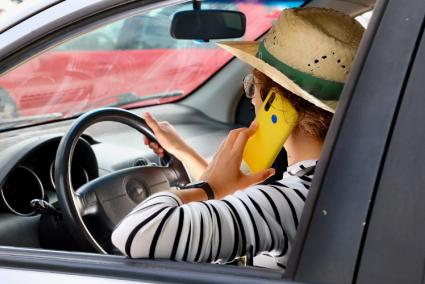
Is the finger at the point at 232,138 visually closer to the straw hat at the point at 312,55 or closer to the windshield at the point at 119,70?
the straw hat at the point at 312,55

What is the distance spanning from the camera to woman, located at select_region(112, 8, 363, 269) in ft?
5.24

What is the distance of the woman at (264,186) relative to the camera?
160 centimetres

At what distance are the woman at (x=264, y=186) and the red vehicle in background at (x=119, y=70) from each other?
1.65 meters

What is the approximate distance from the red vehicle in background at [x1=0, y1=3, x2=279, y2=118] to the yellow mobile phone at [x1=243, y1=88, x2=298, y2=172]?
1710mm

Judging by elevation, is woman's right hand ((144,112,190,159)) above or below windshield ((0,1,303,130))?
above

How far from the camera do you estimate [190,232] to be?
62.7 inches

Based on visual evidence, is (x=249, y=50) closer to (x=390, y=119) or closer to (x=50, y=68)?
(x=390, y=119)

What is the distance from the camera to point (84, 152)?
295cm

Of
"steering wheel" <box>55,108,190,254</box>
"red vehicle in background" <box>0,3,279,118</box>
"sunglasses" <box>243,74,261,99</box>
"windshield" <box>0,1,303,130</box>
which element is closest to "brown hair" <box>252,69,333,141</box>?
"sunglasses" <box>243,74,261,99</box>

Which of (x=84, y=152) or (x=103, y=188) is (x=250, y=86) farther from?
(x=84, y=152)

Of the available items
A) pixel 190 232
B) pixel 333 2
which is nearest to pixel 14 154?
pixel 190 232

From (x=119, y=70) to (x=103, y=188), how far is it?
11.3 ft

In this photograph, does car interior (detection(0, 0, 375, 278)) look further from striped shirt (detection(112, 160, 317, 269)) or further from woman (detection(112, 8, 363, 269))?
striped shirt (detection(112, 160, 317, 269))

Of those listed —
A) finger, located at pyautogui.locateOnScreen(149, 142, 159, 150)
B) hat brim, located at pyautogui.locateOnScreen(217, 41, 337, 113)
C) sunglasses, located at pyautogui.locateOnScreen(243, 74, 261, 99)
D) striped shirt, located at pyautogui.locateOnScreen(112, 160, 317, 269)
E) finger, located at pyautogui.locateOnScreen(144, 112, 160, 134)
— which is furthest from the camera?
finger, located at pyautogui.locateOnScreen(149, 142, 159, 150)
